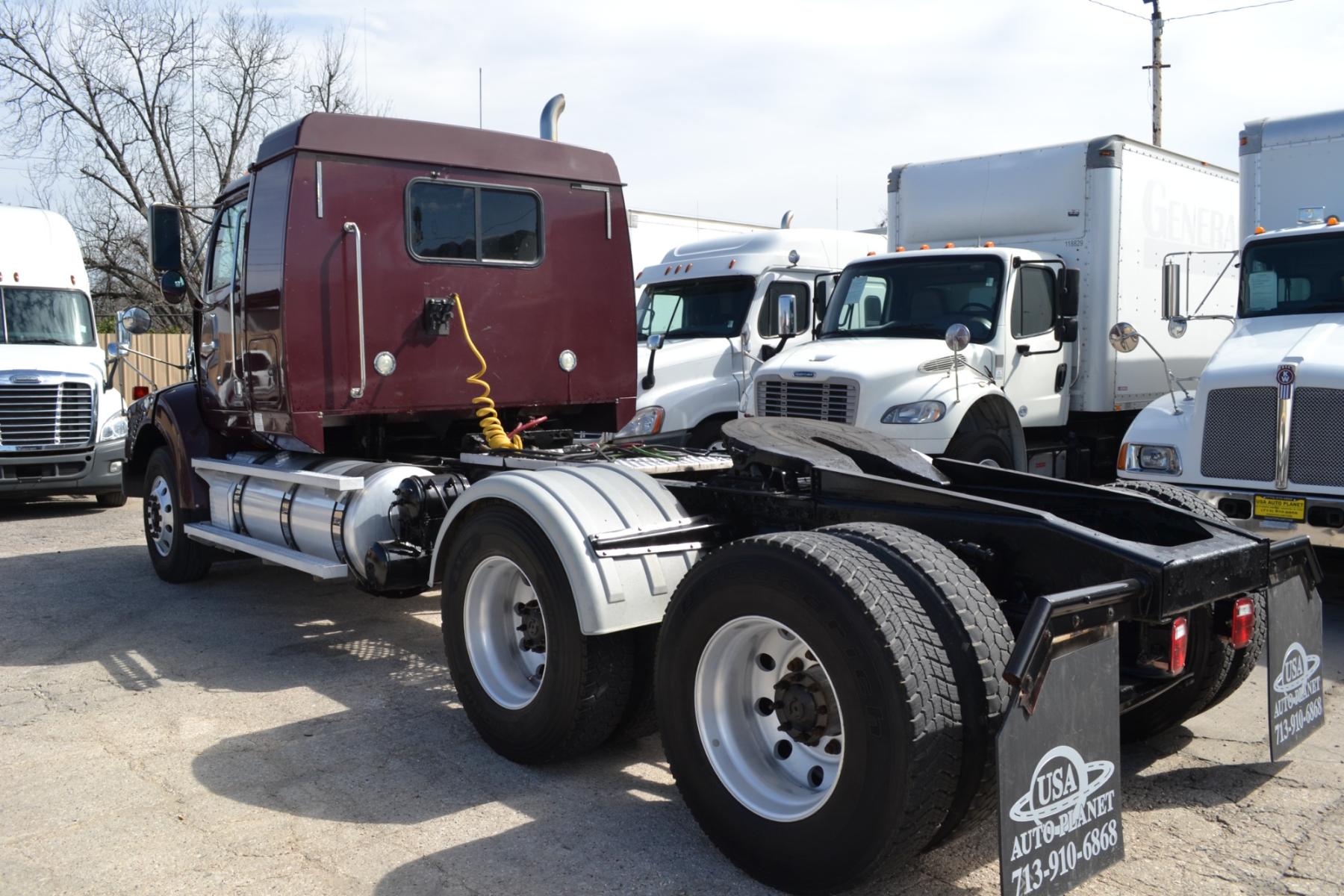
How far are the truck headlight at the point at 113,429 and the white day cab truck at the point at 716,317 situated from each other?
5947mm

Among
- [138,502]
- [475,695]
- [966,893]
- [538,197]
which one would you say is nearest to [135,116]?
[138,502]

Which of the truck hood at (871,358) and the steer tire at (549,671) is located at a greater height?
the truck hood at (871,358)

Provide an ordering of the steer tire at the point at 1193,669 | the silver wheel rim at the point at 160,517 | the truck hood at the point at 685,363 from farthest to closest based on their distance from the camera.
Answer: the truck hood at the point at 685,363 → the silver wheel rim at the point at 160,517 → the steer tire at the point at 1193,669

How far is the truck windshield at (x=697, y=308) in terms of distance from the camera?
10.9 meters

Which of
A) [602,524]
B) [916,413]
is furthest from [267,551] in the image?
[916,413]

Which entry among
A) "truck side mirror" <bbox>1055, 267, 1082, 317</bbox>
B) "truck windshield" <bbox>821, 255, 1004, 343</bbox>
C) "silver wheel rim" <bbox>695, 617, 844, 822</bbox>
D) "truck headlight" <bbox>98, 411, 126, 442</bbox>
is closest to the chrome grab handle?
"silver wheel rim" <bbox>695, 617, 844, 822</bbox>

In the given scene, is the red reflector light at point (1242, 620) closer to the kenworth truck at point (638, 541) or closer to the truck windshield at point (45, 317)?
the kenworth truck at point (638, 541)

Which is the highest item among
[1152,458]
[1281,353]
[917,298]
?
[917,298]

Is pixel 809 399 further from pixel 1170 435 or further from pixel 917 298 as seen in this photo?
pixel 1170 435

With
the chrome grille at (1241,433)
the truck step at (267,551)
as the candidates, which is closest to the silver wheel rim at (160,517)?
the truck step at (267,551)

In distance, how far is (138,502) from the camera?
13.6 metres

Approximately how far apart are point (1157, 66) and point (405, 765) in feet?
80.2

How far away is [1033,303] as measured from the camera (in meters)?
9.37

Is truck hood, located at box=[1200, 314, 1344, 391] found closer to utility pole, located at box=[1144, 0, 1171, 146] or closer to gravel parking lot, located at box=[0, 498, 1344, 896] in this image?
gravel parking lot, located at box=[0, 498, 1344, 896]
